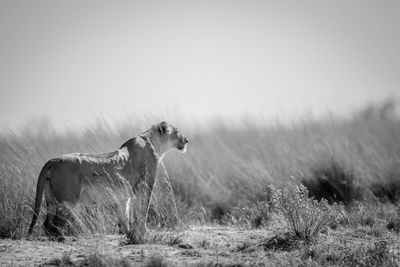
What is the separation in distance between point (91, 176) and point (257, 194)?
4.32m

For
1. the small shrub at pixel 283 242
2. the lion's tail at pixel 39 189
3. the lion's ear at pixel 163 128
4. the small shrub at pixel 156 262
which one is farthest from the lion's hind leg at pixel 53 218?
the small shrub at pixel 283 242

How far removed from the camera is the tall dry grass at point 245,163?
861 cm

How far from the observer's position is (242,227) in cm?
793

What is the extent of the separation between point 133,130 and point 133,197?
459 cm

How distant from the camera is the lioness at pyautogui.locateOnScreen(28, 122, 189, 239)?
6137mm

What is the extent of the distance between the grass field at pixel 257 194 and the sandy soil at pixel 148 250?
0.03m

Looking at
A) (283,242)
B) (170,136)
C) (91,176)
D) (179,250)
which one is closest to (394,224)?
(283,242)

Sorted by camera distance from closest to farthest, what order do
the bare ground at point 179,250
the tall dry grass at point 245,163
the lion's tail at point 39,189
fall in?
the bare ground at point 179,250 < the lion's tail at point 39,189 < the tall dry grass at point 245,163

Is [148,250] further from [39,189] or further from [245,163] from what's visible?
[245,163]

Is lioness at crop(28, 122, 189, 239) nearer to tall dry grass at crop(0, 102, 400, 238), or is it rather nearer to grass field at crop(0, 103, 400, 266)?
grass field at crop(0, 103, 400, 266)

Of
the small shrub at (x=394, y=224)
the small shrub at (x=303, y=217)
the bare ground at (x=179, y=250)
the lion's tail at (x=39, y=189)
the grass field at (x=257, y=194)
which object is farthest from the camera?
the small shrub at (x=394, y=224)

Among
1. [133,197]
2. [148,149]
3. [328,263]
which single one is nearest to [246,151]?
[148,149]

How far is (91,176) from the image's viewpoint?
645 centimetres

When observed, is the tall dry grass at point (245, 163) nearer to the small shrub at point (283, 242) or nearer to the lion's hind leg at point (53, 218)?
the lion's hind leg at point (53, 218)
